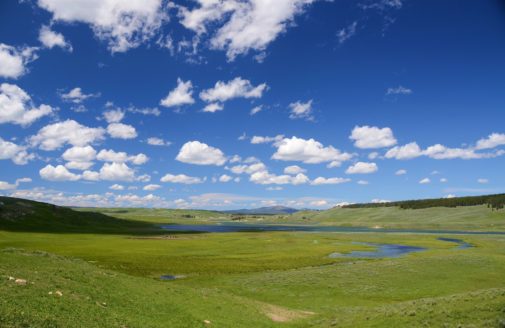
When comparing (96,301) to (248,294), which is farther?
(248,294)

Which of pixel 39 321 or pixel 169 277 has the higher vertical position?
pixel 39 321

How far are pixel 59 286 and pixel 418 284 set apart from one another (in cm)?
4439

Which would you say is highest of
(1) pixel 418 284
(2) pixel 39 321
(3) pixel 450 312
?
(2) pixel 39 321

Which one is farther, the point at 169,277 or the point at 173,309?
the point at 169,277

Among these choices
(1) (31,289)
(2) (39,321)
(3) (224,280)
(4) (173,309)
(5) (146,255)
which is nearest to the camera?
(2) (39,321)

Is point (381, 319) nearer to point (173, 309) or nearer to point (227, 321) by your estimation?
point (227, 321)

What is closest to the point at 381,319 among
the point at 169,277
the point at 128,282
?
the point at 128,282

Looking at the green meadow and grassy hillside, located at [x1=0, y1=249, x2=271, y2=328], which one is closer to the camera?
grassy hillside, located at [x1=0, y1=249, x2=271, y2=328]

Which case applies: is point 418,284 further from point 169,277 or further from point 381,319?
point 169,277

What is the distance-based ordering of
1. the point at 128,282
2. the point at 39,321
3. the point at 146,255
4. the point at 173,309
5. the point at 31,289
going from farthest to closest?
1. the point at 146,255
2. the point at 128,282
3. the point at 173,309
4. the point at 31,289
5. the point at 39,321

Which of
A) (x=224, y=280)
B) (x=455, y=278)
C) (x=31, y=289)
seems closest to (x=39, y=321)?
(x=31, y=289)

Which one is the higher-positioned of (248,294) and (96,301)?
(96,301)

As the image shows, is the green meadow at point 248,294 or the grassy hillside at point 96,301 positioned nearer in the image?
the grassy hillside at point 96,301

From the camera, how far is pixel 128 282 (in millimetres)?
36219
